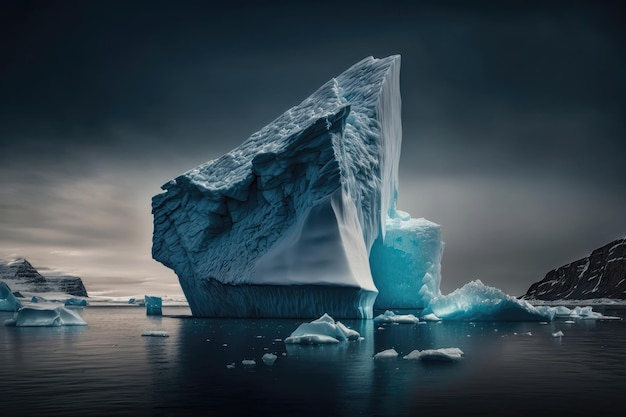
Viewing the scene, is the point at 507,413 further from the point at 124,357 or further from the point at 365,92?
the point at 365,92

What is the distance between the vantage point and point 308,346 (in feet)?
46.1

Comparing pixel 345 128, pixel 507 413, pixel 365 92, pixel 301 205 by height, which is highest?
pixel 365 92

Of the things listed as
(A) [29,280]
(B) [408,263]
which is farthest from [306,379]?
(A) [29,280]

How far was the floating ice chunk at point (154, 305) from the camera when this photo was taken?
34.8 meters

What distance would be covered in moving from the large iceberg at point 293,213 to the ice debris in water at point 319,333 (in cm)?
733

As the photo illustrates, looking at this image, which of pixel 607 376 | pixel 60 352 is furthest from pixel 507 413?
pixel 60 352

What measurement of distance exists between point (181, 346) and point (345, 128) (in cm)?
1430

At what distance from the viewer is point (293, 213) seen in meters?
25.0

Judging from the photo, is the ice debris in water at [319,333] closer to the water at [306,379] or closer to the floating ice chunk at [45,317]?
the water at [306,379]

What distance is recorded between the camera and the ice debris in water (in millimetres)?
14148

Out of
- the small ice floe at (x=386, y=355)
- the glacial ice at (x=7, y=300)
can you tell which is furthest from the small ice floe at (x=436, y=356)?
the glacial ice at (x=7, y=300)

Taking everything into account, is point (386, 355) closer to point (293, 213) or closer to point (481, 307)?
point (481, 307)

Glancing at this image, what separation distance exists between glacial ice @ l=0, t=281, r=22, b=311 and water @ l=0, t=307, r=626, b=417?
2916cm

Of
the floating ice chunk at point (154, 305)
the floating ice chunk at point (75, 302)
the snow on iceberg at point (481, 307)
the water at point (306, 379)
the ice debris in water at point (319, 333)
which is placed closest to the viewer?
the water at point (306, 379)
